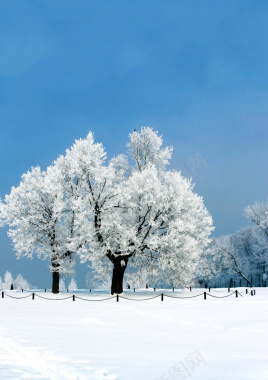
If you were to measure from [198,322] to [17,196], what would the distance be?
27.2 metres

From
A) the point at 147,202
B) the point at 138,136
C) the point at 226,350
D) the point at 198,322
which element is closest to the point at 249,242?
the point at 138,136

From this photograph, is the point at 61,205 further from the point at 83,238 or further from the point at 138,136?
the point at 138,136

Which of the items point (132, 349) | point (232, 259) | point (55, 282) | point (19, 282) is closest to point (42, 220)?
point (55, 282)

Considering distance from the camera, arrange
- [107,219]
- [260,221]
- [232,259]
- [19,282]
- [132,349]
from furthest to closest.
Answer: [19,282]
[232,259]
[260,221]
[107,219]
[132,349]

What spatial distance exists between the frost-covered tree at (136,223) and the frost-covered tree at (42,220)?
12.2ft

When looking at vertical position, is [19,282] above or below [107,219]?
below

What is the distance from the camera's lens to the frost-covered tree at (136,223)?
32.2 meters

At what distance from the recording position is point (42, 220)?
36531mm

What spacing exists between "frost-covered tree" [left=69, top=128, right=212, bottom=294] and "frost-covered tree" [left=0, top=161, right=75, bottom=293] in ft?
12.2

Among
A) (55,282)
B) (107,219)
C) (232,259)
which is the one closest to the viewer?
(107,219)

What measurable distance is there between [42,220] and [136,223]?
9.69 metres

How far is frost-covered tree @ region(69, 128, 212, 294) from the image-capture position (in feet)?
106

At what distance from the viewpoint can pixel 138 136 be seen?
4059 centimetres

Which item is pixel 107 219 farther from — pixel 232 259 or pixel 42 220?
pixel 232 259
